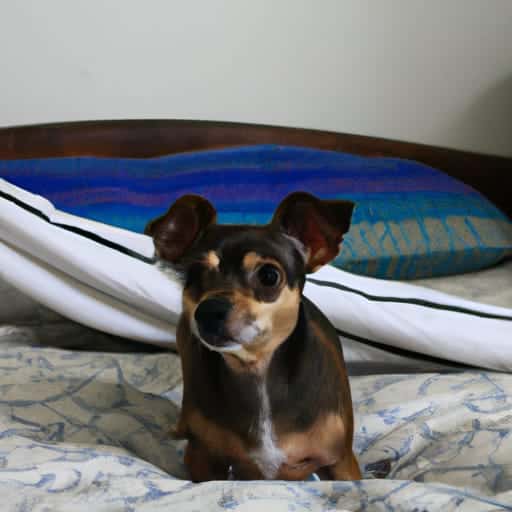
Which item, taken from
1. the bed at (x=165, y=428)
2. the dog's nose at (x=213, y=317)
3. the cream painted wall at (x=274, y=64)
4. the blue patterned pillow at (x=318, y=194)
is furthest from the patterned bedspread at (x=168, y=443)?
the cream painted wall at (x=274, y=64)

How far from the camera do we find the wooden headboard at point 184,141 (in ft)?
4.39

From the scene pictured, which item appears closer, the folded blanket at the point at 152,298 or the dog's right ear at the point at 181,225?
the dog's right ear at the point at 181,225

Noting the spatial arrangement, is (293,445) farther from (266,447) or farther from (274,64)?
(274,64)

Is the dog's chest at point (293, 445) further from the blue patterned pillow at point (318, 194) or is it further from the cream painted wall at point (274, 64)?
the cream painted wall at point (274, 64)

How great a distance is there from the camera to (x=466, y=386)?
72cm

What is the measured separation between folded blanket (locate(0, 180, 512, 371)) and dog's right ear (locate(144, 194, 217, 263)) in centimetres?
27

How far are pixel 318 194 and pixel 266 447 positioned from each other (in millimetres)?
805

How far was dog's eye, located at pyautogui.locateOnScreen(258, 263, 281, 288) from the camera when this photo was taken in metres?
0.44

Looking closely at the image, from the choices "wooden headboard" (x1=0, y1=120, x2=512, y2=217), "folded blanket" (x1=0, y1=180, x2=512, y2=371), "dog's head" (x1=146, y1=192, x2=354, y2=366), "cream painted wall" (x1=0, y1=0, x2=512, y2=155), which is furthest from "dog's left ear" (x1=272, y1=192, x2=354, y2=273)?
"cream painted wall" (x1=0, y1=0, x2=512, y2=155)

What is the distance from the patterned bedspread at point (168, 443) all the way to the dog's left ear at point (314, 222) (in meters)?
0.17

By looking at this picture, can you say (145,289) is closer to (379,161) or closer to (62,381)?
(62,381)

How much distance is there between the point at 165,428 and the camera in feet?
2.09

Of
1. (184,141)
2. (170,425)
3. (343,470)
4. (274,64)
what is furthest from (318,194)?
(343,470)

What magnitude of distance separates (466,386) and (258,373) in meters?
0.36
